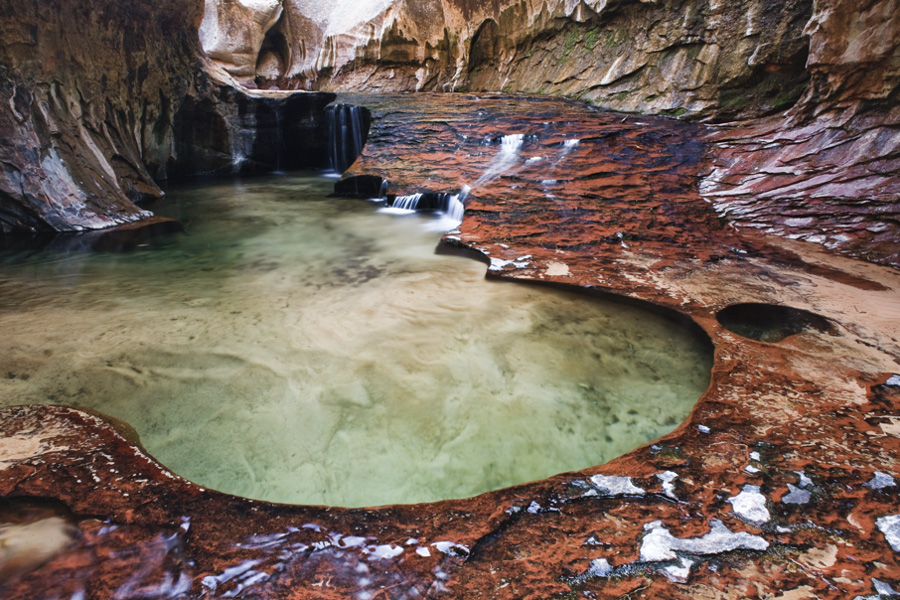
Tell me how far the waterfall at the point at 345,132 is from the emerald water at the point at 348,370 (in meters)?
6.40

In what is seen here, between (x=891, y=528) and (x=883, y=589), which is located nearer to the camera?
(x=883, y=589)

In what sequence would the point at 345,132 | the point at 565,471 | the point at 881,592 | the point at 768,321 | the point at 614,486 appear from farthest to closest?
the point at 345,132
the point at 768,321
the point at 565,471
the point at 614,486
the point at 881,592

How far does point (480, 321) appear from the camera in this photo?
3.20 meters

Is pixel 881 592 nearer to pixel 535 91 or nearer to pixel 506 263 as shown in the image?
pixel 506 263

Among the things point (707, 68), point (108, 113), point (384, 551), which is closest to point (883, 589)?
point (384, 551)

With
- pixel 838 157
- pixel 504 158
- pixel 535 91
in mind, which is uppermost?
pixel 535 91

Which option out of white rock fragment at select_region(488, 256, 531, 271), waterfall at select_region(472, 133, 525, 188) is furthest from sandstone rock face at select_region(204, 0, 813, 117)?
white rock fragment at select_region(488, 256, 531, 271)

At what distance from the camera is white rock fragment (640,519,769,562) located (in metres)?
1.33

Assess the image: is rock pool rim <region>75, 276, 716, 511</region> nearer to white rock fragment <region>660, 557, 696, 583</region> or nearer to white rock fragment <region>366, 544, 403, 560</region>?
white rock fragment <region>366, 544, 403, 560</region>

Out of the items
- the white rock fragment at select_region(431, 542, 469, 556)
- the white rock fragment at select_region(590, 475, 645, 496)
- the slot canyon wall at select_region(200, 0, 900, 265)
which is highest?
the slot canyon wall at select_region(200, 0, 900, 265)

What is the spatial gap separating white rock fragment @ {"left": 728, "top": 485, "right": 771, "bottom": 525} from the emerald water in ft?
1.80

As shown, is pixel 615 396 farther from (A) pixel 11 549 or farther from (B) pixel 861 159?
(B) pixel 861 159

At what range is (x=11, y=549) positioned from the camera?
4.35ft

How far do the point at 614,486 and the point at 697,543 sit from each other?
0.31 m
